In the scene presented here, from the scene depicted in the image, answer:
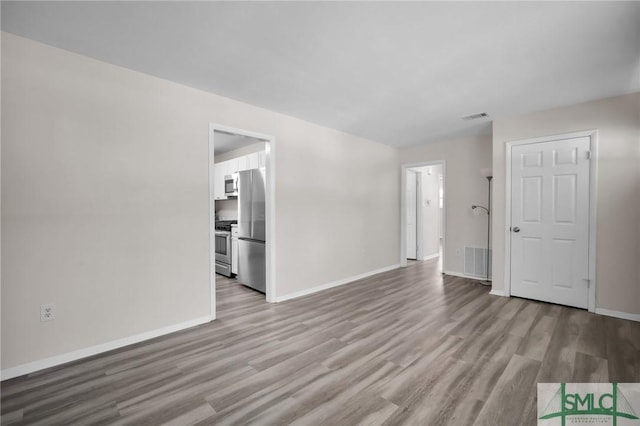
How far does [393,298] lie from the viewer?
3941 mm

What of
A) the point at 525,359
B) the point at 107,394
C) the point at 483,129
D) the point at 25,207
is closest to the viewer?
the point at 107,394

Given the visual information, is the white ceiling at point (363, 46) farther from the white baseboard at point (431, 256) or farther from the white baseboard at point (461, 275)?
the white baseboard at point (431, 256)

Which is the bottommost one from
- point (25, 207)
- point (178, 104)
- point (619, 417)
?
point (619, 417)

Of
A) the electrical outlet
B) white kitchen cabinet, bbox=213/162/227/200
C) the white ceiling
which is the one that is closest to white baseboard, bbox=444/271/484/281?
the white ceiling

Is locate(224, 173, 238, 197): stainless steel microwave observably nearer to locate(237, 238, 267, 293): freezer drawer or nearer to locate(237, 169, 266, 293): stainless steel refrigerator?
locate(237, 169, 266, 293): stainless steel refrigerator

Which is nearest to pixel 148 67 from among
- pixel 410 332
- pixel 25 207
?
pixel 25 207

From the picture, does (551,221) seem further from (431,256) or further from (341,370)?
(431,256)

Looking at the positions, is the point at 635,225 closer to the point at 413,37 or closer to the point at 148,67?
the point at 413,37

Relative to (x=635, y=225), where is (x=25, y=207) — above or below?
above

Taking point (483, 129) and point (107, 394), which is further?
point (483, 129)

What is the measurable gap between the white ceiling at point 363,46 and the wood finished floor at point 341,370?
101 inches

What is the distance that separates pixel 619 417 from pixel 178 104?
4.22 m

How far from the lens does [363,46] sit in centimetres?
227

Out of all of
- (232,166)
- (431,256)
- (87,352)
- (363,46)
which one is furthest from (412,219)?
(87,352)
